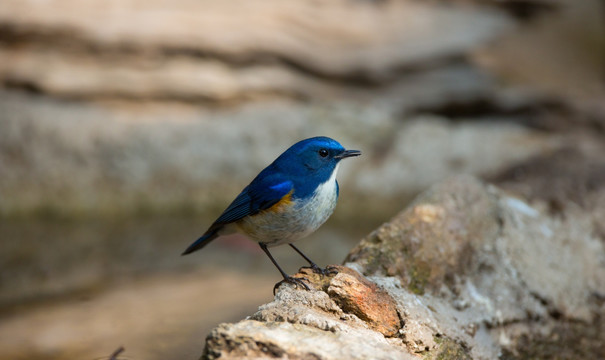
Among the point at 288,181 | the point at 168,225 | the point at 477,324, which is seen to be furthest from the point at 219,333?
the point at 168,225

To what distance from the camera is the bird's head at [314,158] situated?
313 cm

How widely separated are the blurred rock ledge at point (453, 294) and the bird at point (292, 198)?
0.25 meters

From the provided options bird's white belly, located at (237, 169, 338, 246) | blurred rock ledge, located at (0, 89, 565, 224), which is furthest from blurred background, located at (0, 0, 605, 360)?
bird's white belly, located at (237, 169, 338, 246)

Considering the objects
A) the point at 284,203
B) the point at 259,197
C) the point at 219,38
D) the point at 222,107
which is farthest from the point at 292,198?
the point at 219,38

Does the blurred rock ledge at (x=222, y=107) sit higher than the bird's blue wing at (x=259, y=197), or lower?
higher

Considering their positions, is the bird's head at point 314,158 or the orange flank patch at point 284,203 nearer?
the orange flank patch at point 284,203

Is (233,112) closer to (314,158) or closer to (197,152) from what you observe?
(197,152)

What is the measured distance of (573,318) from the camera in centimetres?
355

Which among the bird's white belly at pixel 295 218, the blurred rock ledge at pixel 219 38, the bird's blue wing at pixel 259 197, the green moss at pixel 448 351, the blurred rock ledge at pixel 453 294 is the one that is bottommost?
the green moss at pixel 448 351

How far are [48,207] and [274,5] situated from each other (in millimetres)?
3353

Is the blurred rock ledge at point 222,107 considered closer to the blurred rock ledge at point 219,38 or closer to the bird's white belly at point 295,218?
the blurred rock ledge at point 219,38

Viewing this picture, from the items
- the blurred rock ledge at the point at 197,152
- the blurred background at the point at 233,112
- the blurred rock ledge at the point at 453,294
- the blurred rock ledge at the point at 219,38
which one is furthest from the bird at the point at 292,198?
the blurred rock ledge at the point at 219,38

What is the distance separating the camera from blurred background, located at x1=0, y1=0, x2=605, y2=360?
6.22 meters

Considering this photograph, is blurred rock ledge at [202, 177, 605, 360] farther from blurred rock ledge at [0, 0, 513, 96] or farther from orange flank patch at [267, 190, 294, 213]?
blurred rock ledge at [0, 0, 513, 96]
